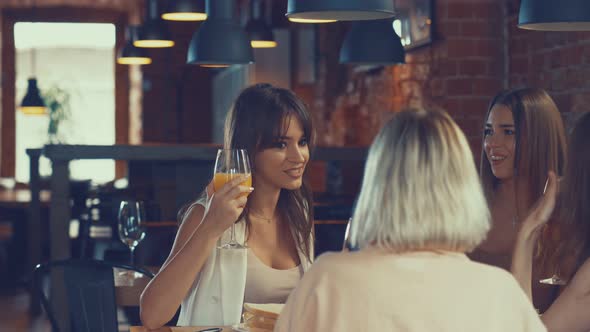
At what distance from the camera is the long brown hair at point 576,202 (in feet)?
7.10

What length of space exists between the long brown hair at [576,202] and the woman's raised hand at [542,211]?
120mm

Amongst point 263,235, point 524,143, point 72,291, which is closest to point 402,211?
point 263,235

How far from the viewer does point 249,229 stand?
8.20 ft

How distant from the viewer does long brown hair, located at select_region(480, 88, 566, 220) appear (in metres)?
2.91

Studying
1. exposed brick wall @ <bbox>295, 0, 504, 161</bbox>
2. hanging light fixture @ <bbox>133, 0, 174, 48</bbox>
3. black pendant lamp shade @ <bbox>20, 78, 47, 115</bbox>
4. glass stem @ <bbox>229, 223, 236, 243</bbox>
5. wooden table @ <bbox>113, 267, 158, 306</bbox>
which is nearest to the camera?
glass stem @ <bbox>229, 223, 236, 243</bbox>

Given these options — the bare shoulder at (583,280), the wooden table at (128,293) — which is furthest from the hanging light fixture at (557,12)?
the wooden table at (128,293)

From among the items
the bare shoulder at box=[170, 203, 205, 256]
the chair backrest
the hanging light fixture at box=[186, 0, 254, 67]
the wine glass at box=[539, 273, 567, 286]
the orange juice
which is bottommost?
the chair backrest

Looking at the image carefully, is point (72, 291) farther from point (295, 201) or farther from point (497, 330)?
point (497, 330)

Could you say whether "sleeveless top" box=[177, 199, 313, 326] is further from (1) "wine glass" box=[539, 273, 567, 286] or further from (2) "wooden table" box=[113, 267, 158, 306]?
(2) "wooden table" box=[113, 267, 158, 306]

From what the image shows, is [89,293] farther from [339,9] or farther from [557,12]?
[557,12]

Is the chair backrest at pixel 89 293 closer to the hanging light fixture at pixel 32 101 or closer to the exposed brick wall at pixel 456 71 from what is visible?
the exposed brick wall at pixel 456 71

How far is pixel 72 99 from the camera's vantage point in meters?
11.7

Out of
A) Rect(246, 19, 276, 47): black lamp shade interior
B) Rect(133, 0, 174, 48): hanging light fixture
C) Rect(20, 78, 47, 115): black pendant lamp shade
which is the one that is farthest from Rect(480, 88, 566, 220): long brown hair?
Rect(20, 78, 47, 115): black pendant lamp shade

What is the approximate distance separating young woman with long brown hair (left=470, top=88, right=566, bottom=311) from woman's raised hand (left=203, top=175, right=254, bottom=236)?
1.10 m
